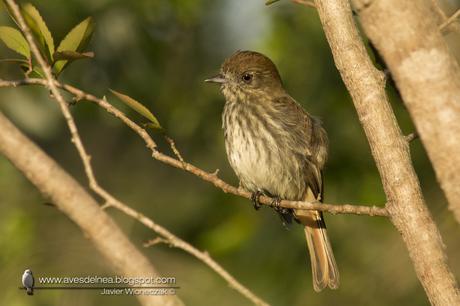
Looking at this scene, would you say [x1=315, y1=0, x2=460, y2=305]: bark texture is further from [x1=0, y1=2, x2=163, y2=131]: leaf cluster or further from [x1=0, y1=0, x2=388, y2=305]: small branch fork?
[x1=0, y1=2, x2=163, y2=131]: leaf cluster

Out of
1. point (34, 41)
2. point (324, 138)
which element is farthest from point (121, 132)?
point (34, 41)

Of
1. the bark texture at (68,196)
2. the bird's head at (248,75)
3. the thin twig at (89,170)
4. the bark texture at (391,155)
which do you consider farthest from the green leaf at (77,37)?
the bird's head at (248,75)

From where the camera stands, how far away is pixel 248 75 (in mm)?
5824

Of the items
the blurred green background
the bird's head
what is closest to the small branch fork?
the bird's head

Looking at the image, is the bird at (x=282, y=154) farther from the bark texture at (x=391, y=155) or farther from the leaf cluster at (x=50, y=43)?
the bark texture at (x=391, y=155)

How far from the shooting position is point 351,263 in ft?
21.7

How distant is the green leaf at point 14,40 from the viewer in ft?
9.60

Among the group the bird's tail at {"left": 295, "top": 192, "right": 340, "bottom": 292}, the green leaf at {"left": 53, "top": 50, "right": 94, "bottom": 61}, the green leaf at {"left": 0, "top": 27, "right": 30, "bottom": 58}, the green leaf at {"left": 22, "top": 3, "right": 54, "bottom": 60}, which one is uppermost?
the bird's tail at {"left": 295, "top": 192, "right": 340, "bottom": 292}

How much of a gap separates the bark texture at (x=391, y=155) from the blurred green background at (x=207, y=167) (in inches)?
130

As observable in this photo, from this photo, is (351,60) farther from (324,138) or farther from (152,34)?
(152,34)

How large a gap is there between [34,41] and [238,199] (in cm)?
451

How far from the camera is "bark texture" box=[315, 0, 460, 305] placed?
2.34 m

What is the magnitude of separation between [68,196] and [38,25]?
92 centimetres

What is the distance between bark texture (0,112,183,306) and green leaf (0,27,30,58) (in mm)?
783
